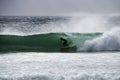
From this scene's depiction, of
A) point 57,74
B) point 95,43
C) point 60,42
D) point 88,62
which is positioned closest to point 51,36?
point 60,42

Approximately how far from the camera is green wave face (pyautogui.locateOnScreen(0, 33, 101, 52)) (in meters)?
19.4

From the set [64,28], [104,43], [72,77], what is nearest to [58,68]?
[72,77]

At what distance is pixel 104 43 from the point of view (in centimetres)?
2081

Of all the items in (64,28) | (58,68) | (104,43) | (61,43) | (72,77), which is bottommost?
(72,77)

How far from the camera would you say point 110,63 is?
12898 millimetres

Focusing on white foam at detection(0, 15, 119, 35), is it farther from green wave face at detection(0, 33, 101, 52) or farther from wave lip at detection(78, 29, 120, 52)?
wave lip at detection(78, 29, 120, 52)

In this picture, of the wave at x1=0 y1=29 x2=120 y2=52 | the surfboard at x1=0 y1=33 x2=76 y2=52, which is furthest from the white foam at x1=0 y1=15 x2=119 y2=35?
the wave at x1=0 y1=29 x2=120 y2=52

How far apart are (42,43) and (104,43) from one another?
4076 millimetres

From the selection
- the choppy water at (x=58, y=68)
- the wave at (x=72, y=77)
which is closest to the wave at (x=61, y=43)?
the choppy water at (x=58, y=68)

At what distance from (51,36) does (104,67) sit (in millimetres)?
10598

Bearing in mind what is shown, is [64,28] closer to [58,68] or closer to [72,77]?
[58,68]

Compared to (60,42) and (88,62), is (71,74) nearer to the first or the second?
(88,62)

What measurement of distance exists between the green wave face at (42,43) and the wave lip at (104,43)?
22.5 inches

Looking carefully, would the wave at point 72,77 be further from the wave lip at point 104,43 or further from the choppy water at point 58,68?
the wave lip at point 104,43
